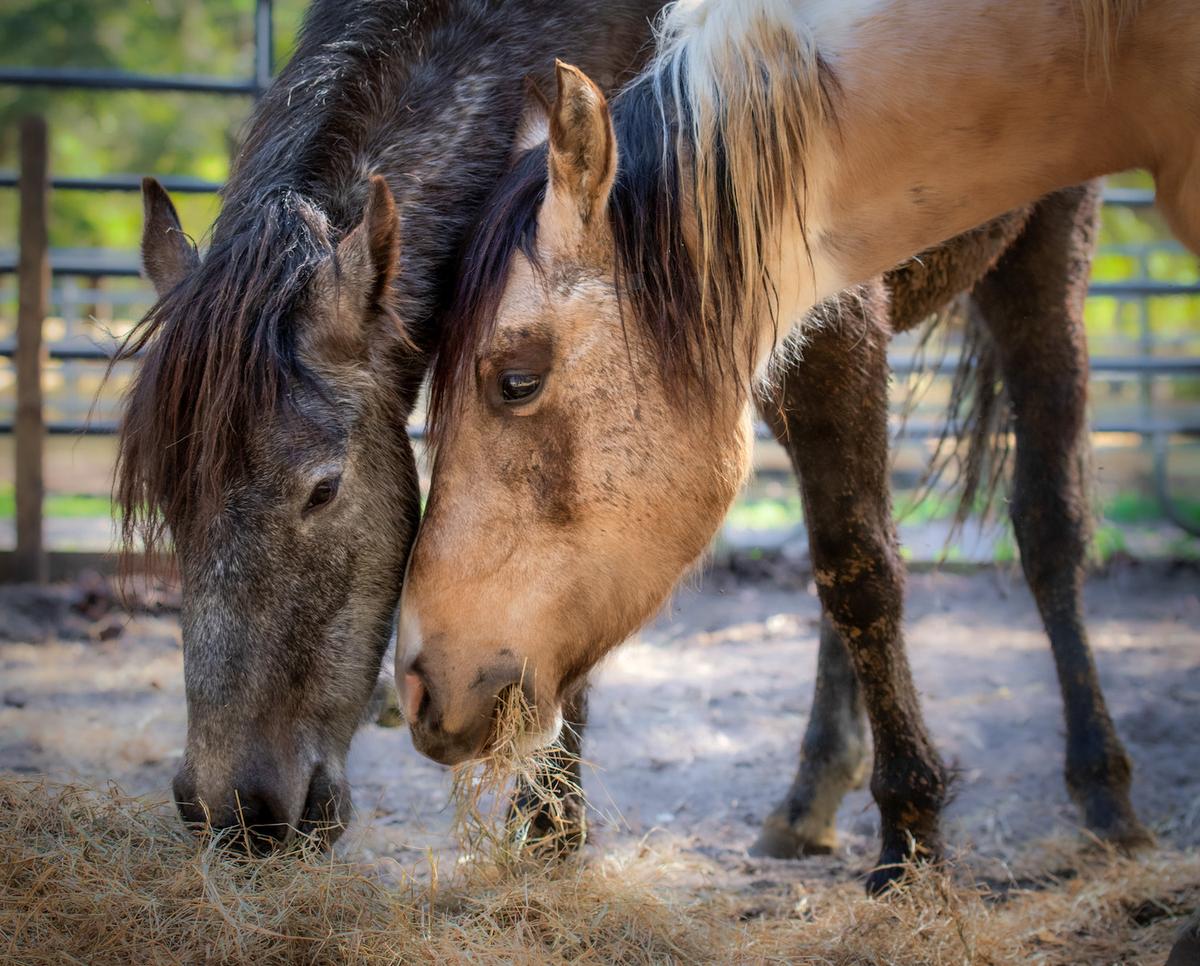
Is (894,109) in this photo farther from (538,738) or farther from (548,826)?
(548,826)

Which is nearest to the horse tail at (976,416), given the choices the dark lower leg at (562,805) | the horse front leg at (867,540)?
the horse front leg at (867,540)

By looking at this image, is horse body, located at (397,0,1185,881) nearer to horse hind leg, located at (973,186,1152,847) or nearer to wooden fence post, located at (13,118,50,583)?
horse hind leg, located at (973,186,1152,847)

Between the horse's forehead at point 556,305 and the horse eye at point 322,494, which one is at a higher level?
the horse's forehead at point 556,305

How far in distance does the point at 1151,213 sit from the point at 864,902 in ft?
23.2

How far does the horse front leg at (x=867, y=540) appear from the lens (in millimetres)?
2783

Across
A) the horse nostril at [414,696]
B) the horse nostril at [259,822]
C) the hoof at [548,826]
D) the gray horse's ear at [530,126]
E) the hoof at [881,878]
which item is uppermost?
the gray horse's ear at [530,126]

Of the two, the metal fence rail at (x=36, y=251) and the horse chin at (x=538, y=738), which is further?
the metal fence rail at (x=36, y=251)

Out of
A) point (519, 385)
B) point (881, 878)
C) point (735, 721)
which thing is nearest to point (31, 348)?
point (735, 721)

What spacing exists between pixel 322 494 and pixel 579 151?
81 centimetres

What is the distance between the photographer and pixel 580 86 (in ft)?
6.47

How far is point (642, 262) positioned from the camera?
7.02 ft

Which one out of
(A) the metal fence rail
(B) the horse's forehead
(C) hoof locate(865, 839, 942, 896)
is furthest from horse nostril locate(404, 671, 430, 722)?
(A) the metal fence rail

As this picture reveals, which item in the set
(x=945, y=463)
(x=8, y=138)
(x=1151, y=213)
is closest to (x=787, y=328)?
(x=945, y=463)

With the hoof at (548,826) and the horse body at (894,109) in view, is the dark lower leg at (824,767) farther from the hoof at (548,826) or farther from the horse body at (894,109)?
the horse body at (894,109)
